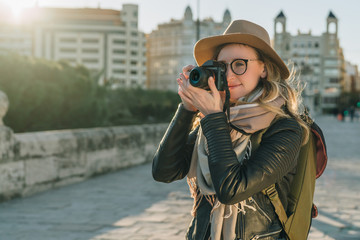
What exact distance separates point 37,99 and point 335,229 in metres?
8.18

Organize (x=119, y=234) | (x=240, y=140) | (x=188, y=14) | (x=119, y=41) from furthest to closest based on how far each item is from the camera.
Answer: (x=188, y=14) < (x=119, y=41) < (x=119, y=234) < (x=240, y=140)

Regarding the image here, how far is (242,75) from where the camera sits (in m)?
2.13

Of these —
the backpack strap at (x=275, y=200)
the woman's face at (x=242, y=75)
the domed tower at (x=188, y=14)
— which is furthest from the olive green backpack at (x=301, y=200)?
the domed tower at (x=188, y=14)

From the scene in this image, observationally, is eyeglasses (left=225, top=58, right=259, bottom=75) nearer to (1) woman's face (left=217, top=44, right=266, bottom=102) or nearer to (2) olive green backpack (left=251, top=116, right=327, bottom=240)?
(1) woman's face (left=217, top=44, right=266, bottom=102)

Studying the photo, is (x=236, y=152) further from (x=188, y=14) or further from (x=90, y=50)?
(x=188, y=14)

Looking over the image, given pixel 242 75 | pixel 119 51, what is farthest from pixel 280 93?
pixel 119 51

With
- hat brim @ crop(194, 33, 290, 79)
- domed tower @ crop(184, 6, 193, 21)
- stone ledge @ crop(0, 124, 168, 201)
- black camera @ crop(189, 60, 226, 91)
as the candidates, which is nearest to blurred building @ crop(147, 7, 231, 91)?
domed tower @ crop(184, 6, 193, 21)

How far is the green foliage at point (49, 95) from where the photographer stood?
11.2 meters

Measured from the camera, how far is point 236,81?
2135 millimetres

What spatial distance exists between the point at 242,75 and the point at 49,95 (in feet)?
34.7

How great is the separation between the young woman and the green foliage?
952 centimetres

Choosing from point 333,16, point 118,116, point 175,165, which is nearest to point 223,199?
point 175,165

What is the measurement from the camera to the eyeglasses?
83.8 inches

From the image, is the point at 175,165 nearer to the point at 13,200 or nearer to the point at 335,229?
the point at 335,229
